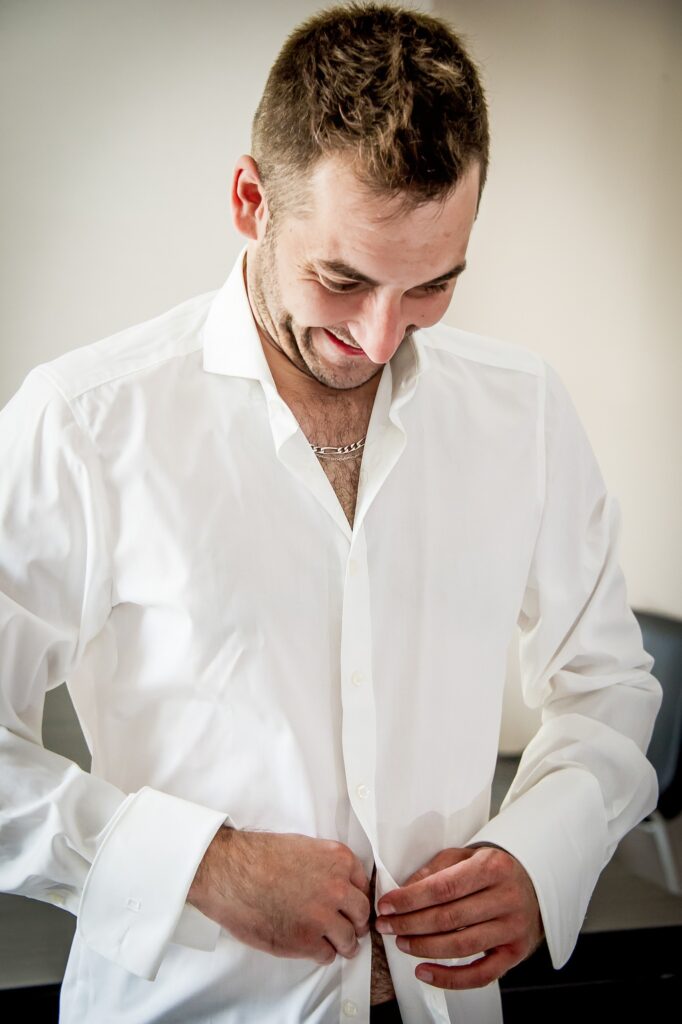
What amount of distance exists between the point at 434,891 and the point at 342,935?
0.12 metres

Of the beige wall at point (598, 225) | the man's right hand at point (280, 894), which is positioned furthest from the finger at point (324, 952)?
the beige wall at point (598, 225)

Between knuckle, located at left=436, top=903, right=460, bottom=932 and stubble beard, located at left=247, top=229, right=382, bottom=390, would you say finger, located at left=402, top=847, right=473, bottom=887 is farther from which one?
stubble beard, located at left=247, top=229, right=382, bottom=390

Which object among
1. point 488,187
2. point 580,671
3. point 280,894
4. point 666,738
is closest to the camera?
point 280,894

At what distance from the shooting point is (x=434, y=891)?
1042 mm

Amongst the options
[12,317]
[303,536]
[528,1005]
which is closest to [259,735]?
[303,536]

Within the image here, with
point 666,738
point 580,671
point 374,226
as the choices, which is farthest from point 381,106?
point 666,738

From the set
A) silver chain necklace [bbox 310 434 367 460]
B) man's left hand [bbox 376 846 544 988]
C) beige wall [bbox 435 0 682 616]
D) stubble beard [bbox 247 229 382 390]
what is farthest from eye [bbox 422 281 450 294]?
man's left hand [bbox 376 846 544 988]

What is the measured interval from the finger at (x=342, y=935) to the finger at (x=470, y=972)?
104 millimetres

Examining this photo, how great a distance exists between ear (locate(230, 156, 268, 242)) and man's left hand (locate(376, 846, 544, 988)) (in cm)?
78

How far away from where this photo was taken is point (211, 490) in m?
1.05

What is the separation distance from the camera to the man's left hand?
1.04 m

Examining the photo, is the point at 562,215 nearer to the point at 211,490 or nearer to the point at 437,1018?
the point at 211,490

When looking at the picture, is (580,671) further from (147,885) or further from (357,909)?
(147,885)

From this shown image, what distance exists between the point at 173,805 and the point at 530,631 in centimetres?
54
